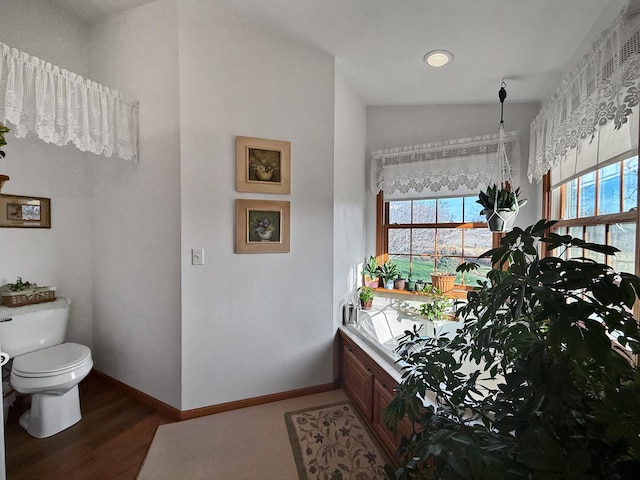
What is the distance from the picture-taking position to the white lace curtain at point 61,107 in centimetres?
139

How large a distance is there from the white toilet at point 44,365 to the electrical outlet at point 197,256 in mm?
910

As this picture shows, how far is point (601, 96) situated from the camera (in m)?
1.23

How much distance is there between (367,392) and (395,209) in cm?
175

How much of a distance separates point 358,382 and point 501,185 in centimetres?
196

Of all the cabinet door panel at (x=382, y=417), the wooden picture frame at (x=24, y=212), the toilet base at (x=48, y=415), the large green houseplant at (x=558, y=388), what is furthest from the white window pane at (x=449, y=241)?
the wooden picture frame at (x=24, y=212)

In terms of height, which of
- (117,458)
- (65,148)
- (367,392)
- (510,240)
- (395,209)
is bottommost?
(117,458)

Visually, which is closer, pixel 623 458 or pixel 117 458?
pixel 623 458

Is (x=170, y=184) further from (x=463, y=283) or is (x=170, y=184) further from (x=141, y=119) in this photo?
(x=463, y=283)

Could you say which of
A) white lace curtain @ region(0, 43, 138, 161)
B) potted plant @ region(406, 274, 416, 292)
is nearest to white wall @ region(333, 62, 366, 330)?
potted plant @ region(406, 274, 416, 292)

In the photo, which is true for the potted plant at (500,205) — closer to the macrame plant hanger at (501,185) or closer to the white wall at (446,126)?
the macrame plant hanger at (501,185)

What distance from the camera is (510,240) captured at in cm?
73

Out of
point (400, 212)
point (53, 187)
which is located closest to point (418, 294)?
point (400, 212)

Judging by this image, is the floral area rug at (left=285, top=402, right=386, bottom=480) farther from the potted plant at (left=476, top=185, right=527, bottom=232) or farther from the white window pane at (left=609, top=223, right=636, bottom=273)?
the potted plant at (left=476, top=185, right=527, bottom=232)

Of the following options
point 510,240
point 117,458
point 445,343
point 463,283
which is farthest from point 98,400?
point 463,283
